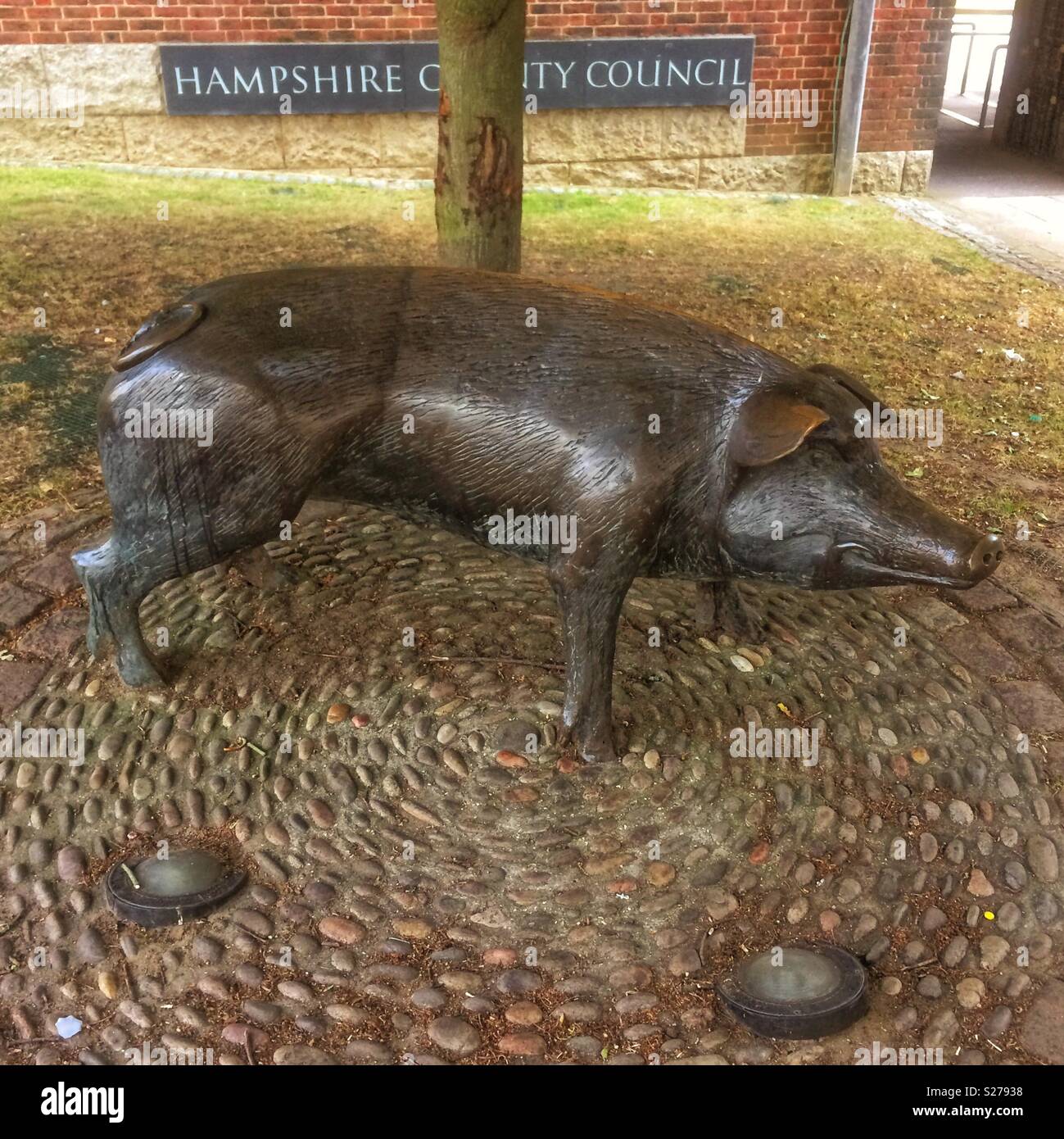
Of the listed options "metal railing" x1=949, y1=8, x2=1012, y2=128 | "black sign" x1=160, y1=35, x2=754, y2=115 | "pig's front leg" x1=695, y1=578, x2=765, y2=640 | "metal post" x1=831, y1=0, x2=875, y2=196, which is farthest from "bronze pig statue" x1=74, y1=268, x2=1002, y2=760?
"metal railing" x1=949, y1=8, x2=1012, y2=128

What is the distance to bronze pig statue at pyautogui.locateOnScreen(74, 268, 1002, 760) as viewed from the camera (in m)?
2.91

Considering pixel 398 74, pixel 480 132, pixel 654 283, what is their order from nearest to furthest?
pixel 480 132 → pixel 654 283 → pixel 398 74

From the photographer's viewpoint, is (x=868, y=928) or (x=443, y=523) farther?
(x=443, y=523)

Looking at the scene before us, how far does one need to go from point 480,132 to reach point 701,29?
241 inches

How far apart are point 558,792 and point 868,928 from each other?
0.91 meters

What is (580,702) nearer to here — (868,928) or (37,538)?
(868,928)

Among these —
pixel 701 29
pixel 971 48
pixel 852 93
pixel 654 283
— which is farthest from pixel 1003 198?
pixel 971 48

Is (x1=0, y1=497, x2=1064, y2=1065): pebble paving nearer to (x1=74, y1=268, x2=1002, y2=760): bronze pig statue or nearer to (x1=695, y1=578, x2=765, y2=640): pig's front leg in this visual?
(x1=695, y1=578, x2=765, y2=640): pig's front leg

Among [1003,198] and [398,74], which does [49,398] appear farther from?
[1003,198]

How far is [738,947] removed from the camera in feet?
9.13

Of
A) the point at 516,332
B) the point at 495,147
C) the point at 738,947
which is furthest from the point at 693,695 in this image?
the point at 495,147

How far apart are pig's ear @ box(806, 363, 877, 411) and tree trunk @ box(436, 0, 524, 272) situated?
222cm

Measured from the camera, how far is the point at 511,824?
310 centimetres
